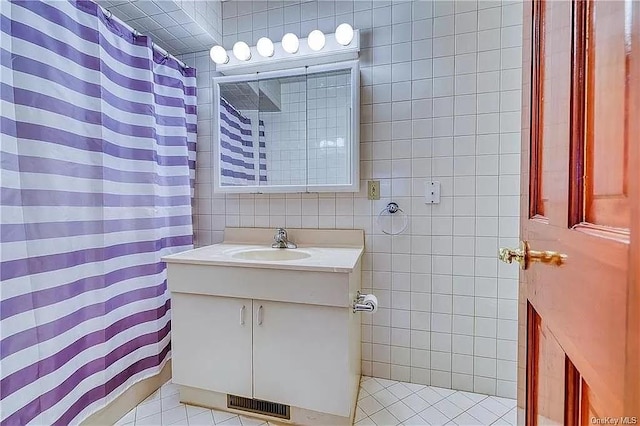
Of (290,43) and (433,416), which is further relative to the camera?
(290,43)

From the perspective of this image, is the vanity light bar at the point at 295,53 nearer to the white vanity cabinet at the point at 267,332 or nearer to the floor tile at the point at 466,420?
the white vanity cabinet at the point at 267,332

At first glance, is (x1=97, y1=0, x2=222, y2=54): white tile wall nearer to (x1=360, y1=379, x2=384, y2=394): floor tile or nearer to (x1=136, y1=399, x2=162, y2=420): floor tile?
(x1=136, y1=399, x2=162, y2=420): floor tile

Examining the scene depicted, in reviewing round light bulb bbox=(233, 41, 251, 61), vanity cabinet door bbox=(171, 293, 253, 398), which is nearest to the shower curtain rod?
round light bulb bbox=(233, 41, 251, 61)

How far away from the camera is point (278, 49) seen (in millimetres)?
1729

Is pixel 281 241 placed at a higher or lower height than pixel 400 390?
higher

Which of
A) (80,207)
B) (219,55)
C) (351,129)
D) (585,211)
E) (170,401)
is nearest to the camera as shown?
(585,211)

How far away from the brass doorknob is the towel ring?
0.88m

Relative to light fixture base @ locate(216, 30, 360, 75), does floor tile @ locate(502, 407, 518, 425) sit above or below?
below

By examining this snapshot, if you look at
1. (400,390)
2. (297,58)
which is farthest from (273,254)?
(297,58)

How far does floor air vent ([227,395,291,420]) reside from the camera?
1.39 metres

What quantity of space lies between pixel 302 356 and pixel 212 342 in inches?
16.7

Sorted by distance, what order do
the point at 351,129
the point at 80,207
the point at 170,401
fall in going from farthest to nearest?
the point at 351,129 < the point at 170,401 < the point at 80,207

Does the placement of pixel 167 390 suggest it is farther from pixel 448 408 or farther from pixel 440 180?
pixel 440 180

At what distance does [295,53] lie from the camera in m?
1.69
